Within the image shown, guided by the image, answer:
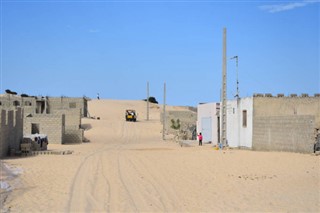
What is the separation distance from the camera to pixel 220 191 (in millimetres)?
12266

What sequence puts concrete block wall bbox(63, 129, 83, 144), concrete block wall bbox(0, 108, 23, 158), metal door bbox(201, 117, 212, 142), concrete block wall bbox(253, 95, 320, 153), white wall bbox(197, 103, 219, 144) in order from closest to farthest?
concrete block wall bbox(0, 108, 23, 158)
concrete block wall bbox(253, 95, 320, 153)
white wall bbox(197, 103, 219, 144)
metal door bbox(201, 117, 212, 142)
concrete block wall bbox(63, 129, 83, 144)

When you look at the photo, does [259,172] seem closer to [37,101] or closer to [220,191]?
[220,191]

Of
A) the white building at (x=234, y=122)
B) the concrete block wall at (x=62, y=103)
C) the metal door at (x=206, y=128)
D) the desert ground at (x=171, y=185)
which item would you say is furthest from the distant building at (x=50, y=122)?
the white building at (x=234, y=122)

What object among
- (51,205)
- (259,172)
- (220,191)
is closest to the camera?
(51,205)

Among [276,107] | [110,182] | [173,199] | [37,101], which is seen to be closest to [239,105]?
[276,107]

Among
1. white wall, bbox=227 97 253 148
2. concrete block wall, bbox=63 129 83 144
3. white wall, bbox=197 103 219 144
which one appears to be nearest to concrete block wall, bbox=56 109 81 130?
concrete block wall, bbox=63 129 83 144

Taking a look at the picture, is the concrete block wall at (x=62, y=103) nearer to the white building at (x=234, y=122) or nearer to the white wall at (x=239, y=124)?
the white building at (x=234, y=122)

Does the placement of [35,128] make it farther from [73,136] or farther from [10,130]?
[10,130]

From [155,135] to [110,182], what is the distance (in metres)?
42.4

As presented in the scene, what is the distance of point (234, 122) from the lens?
30.4 metres

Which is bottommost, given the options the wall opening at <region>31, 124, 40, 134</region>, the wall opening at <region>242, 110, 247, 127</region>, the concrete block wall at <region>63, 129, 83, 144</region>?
the concrete block wall at <region>63, 129, 83, 144</region>

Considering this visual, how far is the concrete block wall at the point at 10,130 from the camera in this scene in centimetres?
2173

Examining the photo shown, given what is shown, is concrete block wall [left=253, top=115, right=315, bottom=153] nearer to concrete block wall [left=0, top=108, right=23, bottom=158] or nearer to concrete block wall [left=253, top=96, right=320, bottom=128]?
concrete block wall [left=253, top=96, right=320, bottom=128]

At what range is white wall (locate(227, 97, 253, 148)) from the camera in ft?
91.7
